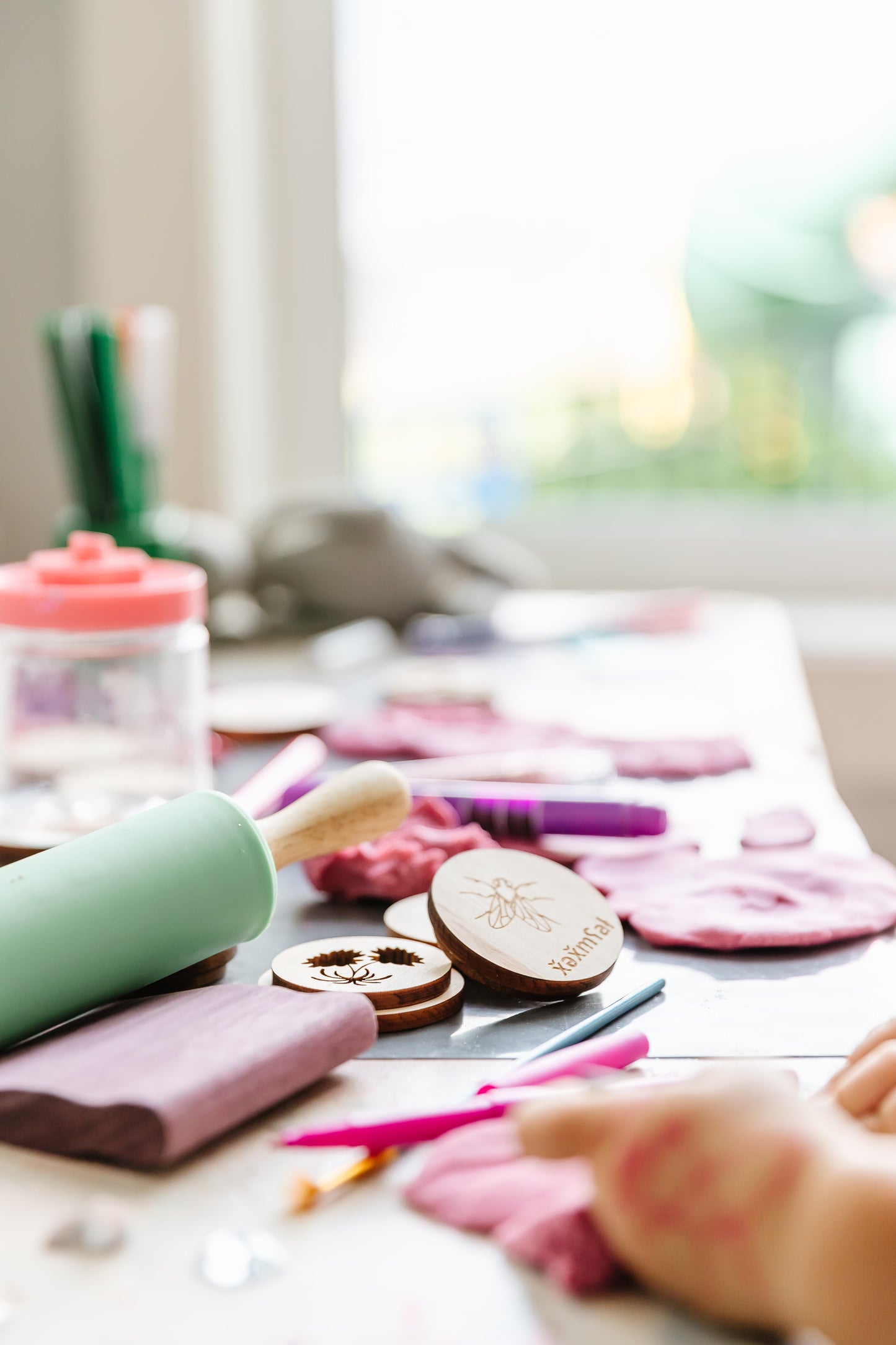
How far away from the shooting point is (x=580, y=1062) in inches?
14.2

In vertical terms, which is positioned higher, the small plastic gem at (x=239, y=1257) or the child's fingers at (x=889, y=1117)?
the child's fingers at (x=889, y=1117)

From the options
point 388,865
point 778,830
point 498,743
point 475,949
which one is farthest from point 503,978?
point 498,743

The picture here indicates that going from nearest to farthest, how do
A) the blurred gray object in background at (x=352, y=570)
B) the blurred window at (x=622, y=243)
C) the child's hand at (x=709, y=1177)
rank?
the child's hand at (x=709, y=1177) < the blurred gray object in background at (x=352, y=570) < the blurred window at (x=622, y=243)

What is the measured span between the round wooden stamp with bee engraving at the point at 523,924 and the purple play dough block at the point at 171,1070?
57mm

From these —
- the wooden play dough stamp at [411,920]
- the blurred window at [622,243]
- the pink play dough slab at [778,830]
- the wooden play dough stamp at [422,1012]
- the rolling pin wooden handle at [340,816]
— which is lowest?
the pink play dough slab at [778,830]

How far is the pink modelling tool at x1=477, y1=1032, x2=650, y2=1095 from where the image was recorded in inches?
13.8

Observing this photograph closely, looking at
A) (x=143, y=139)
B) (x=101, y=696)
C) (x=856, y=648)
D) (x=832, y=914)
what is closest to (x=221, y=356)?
(x=143, y=139)

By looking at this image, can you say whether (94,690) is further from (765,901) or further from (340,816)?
(765,901)

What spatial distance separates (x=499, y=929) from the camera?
43cm

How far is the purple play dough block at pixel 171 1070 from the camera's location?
0.32 m

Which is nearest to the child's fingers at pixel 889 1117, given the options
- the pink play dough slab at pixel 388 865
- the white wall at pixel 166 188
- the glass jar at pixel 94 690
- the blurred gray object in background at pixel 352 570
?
the pink play dough slab at pixel 388 865

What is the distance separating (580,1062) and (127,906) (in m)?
0.14

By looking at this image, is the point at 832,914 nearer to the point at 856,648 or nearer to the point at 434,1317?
the point at 434,1317

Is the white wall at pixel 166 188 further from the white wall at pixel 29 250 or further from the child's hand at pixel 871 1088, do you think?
Answer: the child's hand at pixel 871 1088
